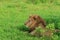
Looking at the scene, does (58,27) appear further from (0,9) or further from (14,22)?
(0,9)

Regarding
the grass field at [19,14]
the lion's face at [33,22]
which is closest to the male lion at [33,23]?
the lion's face at [33,22]

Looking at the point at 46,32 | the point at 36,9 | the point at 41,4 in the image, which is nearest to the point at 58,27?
the point at 46,32

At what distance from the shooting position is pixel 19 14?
10742 millimetres

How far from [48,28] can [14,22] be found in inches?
104

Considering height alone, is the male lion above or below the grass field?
above

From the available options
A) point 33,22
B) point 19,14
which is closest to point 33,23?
point 33,22

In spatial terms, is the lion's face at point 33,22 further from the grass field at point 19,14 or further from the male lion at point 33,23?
the grass field at point 19,14

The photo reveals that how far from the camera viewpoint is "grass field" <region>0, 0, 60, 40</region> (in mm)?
7802

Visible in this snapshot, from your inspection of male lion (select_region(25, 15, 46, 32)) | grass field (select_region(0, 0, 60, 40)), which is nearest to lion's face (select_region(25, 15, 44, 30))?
male lion (select_region(25, 15, 46, 32))

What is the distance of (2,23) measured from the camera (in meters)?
8.95

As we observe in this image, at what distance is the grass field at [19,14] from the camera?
780 cm

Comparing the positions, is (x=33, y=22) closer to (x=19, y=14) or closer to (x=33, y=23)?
(x=33, y=23)

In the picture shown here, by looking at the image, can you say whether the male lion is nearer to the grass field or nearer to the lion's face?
the lion's face

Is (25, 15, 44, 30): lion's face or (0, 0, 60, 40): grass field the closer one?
(0, 0, 60, 40): grass field
